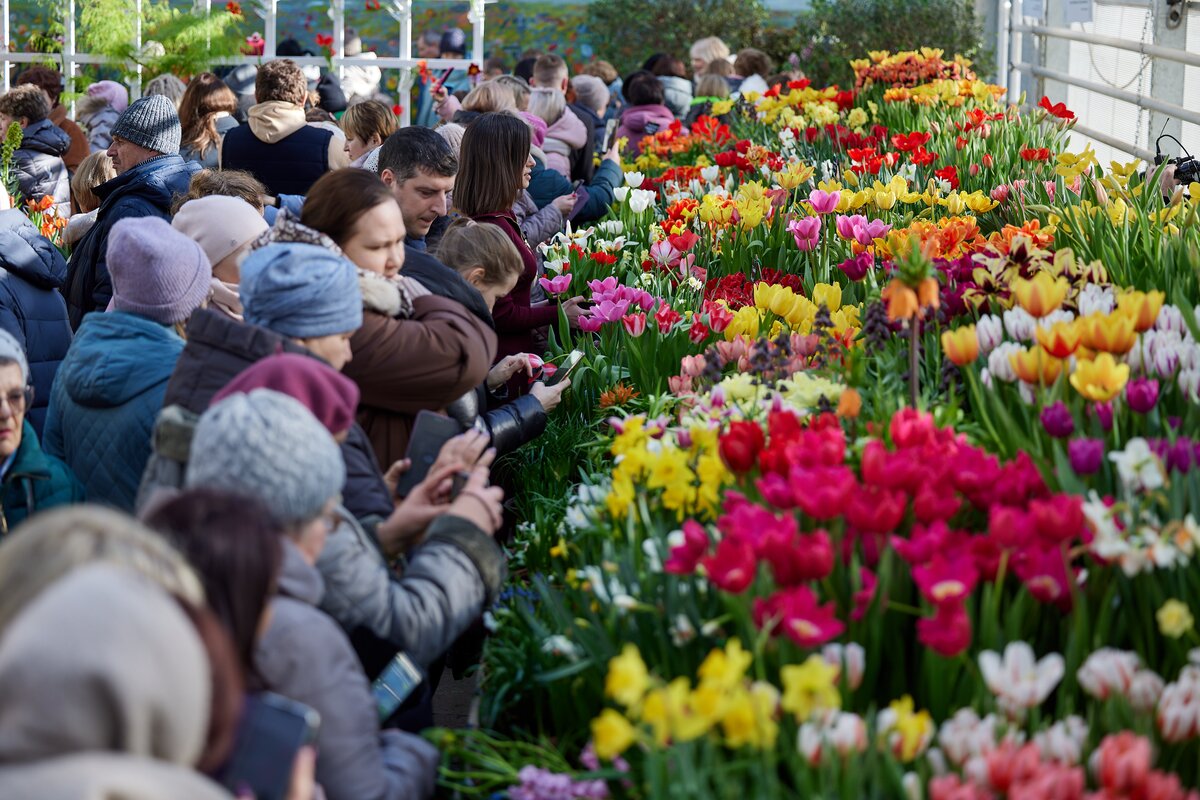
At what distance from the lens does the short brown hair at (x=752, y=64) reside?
11.7m

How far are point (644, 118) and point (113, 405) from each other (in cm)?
703

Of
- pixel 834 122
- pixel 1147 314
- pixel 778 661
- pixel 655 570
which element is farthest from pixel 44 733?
pixel 834 122

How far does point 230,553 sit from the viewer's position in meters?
1.59

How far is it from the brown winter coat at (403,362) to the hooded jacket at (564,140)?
4.56 metres

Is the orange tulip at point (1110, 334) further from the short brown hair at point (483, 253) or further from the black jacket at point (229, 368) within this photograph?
the short brown hair at point (483, 253)

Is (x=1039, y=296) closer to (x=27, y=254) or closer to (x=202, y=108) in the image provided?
(x=27, y=254)

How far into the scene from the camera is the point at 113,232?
3307mm

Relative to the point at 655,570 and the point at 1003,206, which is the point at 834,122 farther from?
the point at 655,570

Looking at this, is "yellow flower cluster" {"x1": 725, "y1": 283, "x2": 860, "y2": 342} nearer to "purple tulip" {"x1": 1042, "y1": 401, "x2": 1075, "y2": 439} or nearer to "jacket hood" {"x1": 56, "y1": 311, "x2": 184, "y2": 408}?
"purple tulip" {"x1": 1042, "y1": 401, "x2": 1075, "y2": 439}

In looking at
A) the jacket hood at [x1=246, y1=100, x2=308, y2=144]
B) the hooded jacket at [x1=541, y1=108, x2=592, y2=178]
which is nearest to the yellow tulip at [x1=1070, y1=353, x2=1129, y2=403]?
the jacket hood at [x1=246, y1=100, x2=308, y2=144]

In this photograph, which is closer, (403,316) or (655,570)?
(655,570)

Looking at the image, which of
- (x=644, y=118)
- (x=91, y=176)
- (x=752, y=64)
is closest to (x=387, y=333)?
(x=91, y=176)

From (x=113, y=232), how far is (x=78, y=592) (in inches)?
86.4

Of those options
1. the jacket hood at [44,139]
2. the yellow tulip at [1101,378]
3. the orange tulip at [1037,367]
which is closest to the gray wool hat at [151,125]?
the jacket hood at [44,139]
